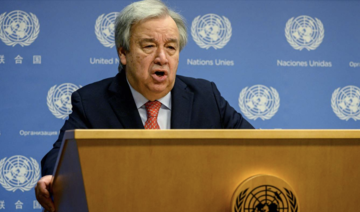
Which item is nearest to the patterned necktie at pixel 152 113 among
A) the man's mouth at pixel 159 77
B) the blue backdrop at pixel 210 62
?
the man's mouth at pixel 159 77

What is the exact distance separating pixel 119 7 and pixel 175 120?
132cm

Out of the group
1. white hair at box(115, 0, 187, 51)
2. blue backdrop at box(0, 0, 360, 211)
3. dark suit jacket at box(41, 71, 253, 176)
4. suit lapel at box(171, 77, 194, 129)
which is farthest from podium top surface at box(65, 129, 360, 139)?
blue backdrop at box(0, 0, 360, 211)

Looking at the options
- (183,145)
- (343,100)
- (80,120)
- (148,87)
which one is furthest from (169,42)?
(343,100)

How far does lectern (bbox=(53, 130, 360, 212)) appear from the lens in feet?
2.80

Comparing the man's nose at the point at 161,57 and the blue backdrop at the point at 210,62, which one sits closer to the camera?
the man's nose at the point at 161,57

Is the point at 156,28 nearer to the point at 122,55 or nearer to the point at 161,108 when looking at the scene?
the point at 122,55

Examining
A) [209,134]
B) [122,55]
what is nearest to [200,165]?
[209,134]

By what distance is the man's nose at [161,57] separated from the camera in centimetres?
180

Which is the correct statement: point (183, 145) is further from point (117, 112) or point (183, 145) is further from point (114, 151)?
point (117, 112)

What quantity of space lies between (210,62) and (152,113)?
3.81 feet

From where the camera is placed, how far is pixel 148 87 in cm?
183

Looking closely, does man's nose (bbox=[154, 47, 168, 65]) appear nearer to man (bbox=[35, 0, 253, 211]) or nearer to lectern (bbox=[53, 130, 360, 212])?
man (bbox=[35, 0, 253, 211])

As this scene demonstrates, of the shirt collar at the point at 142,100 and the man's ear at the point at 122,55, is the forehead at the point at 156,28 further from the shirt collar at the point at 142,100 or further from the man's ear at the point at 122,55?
the shirt collar at the point at 142,100

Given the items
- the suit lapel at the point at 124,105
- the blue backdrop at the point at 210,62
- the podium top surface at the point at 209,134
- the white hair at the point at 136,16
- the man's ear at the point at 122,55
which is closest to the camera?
the podium top surface at the point at 209,134
